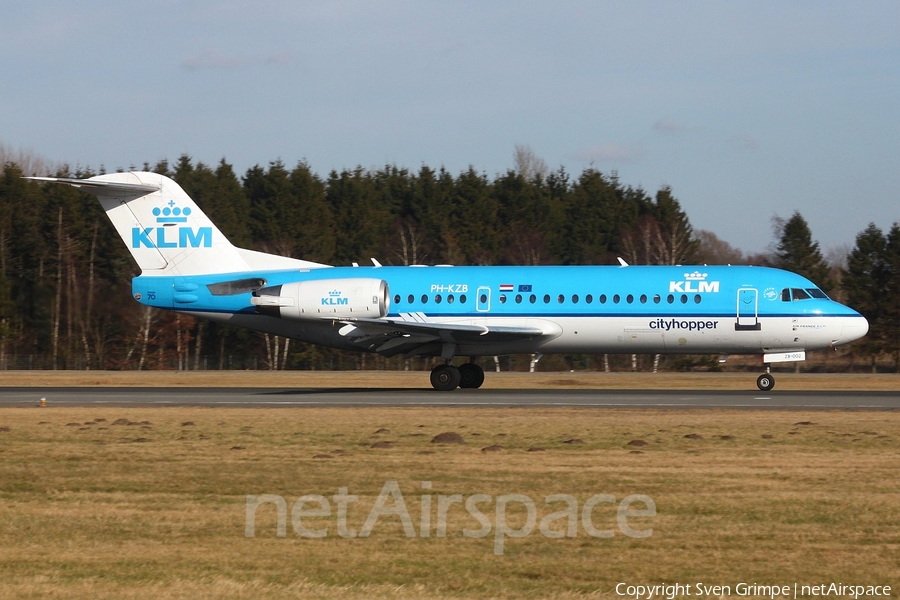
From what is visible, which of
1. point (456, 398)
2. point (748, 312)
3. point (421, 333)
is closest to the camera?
point (456, 398)

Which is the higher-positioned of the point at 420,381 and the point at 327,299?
the point at 327,299

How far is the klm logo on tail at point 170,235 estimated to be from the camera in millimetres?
32875

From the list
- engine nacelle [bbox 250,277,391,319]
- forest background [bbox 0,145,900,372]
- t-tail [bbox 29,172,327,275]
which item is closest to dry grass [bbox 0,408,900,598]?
engine nacelle [bbox 250,277,391,319]

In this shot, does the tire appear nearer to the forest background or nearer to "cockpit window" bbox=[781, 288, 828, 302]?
"cockpit window" bbox=[781, 288, 828, 302]

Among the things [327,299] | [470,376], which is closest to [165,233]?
[327,299]

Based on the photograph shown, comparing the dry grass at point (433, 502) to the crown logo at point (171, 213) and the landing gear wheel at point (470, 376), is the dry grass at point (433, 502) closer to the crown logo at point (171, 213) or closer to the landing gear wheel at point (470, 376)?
the landing gear wheel at point (470, 376)

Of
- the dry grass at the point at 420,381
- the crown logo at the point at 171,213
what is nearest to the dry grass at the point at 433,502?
the crown logo at the point at 171,213

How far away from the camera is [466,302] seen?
102 feet

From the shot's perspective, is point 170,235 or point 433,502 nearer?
point 433,502

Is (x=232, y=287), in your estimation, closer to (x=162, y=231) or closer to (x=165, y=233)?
(x=165, y=233)

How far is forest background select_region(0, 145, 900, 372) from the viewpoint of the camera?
53.0m

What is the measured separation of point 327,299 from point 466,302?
4082mm

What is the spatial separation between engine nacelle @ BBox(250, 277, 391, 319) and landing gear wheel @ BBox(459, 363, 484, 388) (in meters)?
3.34

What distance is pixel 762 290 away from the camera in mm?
29672
